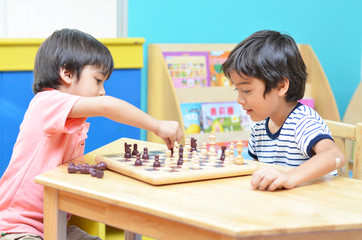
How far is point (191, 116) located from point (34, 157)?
1647mm

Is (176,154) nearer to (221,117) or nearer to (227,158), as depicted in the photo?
(227,158)

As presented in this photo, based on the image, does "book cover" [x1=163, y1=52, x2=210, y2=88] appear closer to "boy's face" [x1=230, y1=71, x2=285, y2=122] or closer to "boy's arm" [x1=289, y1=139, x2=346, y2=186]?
"boy's face" [x1=230, y1=71, x2=285, y2=122]

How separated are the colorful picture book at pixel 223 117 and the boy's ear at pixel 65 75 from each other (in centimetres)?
156

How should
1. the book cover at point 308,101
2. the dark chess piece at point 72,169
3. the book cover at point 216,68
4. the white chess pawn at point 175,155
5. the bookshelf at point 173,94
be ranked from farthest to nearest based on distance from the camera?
the book cover at point 308,101, the book cover at point 216,68, the bookshelf at point 173,94, the white chess pawn at point 175,155, the dark chess piece at point 72,169

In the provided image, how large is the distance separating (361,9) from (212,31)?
1369mm

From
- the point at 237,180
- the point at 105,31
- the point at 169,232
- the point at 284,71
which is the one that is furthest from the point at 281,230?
the point at 105,31

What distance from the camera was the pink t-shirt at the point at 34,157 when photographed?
148 cm

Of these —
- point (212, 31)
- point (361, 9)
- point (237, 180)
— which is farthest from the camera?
point (361, 9)

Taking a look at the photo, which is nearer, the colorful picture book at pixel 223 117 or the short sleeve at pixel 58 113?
the short sleeve at pixel 58 113

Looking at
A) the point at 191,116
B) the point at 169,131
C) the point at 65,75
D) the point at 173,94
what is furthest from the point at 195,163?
the point at 191,116

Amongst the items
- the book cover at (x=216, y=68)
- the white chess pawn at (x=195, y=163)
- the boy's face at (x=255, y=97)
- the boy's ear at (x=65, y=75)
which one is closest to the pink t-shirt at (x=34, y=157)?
the boy's ear at (x=65, y=75)

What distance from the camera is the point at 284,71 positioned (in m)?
1.70

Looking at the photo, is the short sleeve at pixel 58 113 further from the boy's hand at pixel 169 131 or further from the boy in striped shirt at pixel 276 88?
the boy in striped shirt at pixel 276 88

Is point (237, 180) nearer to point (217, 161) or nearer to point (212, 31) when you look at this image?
point (217, 161)
